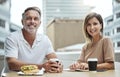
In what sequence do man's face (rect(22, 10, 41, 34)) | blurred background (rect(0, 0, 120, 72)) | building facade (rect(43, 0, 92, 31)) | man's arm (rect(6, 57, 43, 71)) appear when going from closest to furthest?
man's arm (rect(6, 57, 43, 71)), man's face (rect(22, 10, 41, 34)), blurred background (rect(0, 0, 120, 72)), building facade (rect(43, 0, 92, 31))

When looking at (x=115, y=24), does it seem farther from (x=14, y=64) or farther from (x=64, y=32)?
(x=14, y=64)

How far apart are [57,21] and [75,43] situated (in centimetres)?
46

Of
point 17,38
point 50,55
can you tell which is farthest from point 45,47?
point 17,38

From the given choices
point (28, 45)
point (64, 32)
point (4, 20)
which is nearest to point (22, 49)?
point (28, 45)

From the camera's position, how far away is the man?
2186 millimetres

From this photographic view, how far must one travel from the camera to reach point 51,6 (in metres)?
4.25

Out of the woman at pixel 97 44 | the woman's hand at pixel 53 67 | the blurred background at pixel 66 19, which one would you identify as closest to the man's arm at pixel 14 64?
the woman's hand at pixel 53 67

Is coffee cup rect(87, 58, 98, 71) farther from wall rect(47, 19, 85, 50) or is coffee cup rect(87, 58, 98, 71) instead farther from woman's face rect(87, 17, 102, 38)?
wall rect(47, 19, 85, 50)

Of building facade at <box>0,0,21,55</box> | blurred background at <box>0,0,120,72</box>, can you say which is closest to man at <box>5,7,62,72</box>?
building facade at <box>0,0,21,55</box>

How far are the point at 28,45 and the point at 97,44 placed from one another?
2.06 ft

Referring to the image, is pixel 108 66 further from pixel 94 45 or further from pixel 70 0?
pixel 70 0

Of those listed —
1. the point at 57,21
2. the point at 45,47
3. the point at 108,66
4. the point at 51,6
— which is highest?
the point at 51,6

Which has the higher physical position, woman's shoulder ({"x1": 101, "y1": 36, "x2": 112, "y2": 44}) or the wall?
the wall

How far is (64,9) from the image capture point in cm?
417
